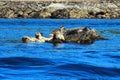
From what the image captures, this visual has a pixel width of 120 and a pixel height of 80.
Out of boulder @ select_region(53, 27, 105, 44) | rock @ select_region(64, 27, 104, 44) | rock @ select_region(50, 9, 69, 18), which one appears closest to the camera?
boulder @ select_region(53, 27, 105, 44)

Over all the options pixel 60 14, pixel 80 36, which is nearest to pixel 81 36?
pixel 80 36

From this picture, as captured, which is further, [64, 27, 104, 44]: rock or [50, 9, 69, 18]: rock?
[50, 9, 69, 18]: rock

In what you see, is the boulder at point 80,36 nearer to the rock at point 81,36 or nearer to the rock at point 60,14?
the rock at point 81,36

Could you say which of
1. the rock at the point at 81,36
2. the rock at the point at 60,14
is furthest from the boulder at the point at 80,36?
the rock at the point at 60,14

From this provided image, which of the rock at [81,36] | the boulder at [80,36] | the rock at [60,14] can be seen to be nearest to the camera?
the boulder at [80,36]

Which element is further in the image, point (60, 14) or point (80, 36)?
point (60, 14)

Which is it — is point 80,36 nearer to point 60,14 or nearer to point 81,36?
point 81,36

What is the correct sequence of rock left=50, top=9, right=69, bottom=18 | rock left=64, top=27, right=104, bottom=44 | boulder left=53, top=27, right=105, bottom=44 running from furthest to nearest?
rock left=50, top=9, right=69, bottom=18 → rock left=64, top=27, right=104, bottom=44 → boulder left=53, top=27, right=105, bottom=44

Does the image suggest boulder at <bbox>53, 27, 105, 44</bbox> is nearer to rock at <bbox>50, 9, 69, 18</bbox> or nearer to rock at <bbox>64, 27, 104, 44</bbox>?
rock at <bbox>64, 27, 104, 44</bbox>

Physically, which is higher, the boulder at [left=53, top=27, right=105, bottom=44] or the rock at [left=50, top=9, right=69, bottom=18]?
the rock at [left=50, top=9, right=69, bottom=18]

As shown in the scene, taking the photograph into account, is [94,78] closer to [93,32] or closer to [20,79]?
[20,79]

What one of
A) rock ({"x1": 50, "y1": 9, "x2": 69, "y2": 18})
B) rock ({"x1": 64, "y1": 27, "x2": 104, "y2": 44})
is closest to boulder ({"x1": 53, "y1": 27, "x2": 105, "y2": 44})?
rock ({"x1": 64, "y1": 27, "x2": 104, "y2": 44})

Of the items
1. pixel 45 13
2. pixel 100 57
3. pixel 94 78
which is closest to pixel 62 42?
pixel 100 57

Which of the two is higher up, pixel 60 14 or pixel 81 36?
pixel 60 14
